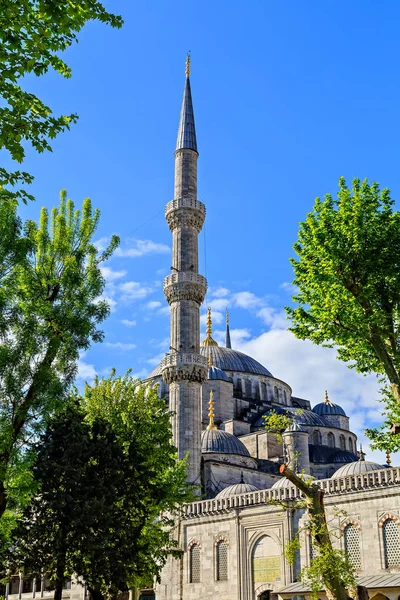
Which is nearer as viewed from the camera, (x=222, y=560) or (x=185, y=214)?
(x=222, y=560)

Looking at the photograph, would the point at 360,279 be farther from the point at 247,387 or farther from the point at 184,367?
the point at 247,387

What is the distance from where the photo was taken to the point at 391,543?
73.9ft

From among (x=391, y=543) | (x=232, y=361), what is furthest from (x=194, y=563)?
(x=232, y=361)

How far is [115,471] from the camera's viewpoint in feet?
60.7

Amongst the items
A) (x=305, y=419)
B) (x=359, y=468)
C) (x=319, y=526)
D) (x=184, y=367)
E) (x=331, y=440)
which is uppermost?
(x=305, y=419)

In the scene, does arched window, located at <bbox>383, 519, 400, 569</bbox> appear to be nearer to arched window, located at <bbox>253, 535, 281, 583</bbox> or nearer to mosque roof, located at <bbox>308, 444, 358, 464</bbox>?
arched window, located at <bbox>253, 535, 281, 583</bbox>

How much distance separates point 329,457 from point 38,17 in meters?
38.4

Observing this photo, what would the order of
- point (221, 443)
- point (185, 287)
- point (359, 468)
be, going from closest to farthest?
point (359, 468) < point (185, 287) < point (221, 443)

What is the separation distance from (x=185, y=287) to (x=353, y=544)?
50.8 ft

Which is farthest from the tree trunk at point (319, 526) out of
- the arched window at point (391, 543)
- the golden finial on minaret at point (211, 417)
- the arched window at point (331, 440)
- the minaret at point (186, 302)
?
the arched window at point (331, 440)

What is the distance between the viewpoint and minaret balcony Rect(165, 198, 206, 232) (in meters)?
35.8

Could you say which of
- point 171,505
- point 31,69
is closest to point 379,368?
point 171,505

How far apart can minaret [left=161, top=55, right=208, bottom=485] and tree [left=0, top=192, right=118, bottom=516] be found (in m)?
18.1

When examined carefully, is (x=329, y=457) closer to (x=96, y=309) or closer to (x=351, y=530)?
(x=351, y=530)
